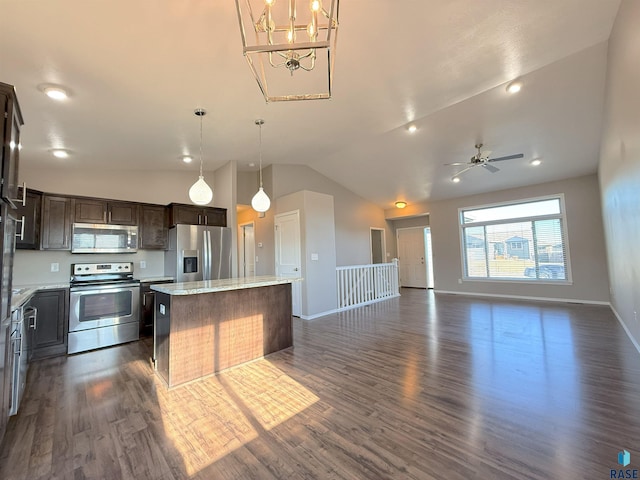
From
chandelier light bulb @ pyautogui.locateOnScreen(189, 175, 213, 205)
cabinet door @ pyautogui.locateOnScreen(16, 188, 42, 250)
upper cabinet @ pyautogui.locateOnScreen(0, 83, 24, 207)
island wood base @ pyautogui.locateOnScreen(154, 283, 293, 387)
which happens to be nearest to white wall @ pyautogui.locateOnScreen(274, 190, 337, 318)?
island wood base @ pyautogui.locateOnScreen(154, 283, 293, 387)

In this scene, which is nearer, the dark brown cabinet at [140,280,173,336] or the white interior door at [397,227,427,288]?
the dark brown cabinet at [140,280,173,336]

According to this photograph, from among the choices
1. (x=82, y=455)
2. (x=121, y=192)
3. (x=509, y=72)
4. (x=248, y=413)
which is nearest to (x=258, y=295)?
(x=248, y=413)

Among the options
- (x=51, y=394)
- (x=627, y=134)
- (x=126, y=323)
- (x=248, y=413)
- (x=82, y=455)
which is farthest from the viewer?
(x=126, y=323)

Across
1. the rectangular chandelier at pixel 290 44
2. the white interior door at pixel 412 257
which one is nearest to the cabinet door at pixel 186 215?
the rectangular chandelier at pixel 290 44

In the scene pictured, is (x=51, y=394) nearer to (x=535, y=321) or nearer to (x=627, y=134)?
(x=627, y=134)

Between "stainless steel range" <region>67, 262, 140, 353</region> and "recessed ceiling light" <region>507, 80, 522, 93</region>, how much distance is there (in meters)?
5.81

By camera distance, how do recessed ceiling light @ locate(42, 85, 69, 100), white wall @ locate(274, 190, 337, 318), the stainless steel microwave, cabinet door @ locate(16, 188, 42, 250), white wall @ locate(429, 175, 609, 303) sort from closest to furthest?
1. recessed ceiling light @ locate(42, 85, 69, 100)
2. cabinet door @ locate(16, 188, 42, 250)
3. the stainless steel microwave
4. white wall @ locate(274, 190, 337, 318)
5. white wall @ locate(429, 175, 609, 303)

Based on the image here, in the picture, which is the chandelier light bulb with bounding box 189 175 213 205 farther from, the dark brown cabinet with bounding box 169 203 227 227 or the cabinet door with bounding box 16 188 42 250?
the cabinet door with bounding box 16 188 42 250

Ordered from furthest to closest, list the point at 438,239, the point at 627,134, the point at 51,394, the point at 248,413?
the point at 438,239
the point at 627,134
the point at 51,394
the point at 248,413

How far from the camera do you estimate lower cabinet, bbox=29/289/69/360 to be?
327 cm

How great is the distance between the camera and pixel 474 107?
13.0 feet

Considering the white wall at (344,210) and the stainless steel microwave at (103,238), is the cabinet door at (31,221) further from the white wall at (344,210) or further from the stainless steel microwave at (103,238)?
the white wall at (344,210)

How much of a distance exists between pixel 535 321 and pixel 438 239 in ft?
12.2

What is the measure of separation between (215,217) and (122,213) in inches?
56.4
